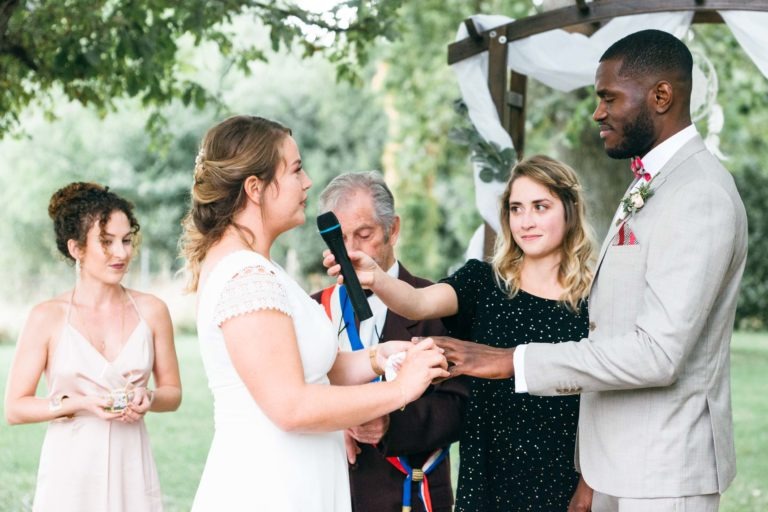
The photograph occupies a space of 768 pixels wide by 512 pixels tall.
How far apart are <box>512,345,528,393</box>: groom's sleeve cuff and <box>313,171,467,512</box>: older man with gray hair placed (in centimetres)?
57

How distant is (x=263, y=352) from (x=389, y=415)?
812 mm

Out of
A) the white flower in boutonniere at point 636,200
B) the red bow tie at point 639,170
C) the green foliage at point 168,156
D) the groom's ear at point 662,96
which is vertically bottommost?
the white flower in boutonniere at point 636,200

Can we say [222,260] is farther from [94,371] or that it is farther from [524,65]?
[524,65]

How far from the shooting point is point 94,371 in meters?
4.19

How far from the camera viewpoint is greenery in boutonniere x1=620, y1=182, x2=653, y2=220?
2930 millimetres

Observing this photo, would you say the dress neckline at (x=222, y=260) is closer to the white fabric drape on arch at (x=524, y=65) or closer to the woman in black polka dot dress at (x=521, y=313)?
the woman in black polka dot dress at (x=521, y=313)

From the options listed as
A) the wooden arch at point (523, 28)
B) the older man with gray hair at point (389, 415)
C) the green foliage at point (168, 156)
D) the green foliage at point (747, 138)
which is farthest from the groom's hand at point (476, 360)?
the green foliage at point (168, 156)

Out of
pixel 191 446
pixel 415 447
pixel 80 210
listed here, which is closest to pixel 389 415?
pixel 415 447

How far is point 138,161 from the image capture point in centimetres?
2773

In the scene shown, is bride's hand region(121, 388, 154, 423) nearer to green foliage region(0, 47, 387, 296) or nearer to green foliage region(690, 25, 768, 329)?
green foliage region(690, 25, 768, 329)

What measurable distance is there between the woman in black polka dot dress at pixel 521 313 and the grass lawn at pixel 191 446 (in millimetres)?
5090

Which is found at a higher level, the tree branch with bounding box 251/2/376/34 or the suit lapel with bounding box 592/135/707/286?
the tree branch with bounding box 251/2/376/34

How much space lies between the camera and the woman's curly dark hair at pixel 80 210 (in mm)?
4289

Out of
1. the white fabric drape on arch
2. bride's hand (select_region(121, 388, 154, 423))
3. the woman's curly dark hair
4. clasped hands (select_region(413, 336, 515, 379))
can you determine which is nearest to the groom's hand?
clasped hands (select_region(413, 336, 515, 379))
